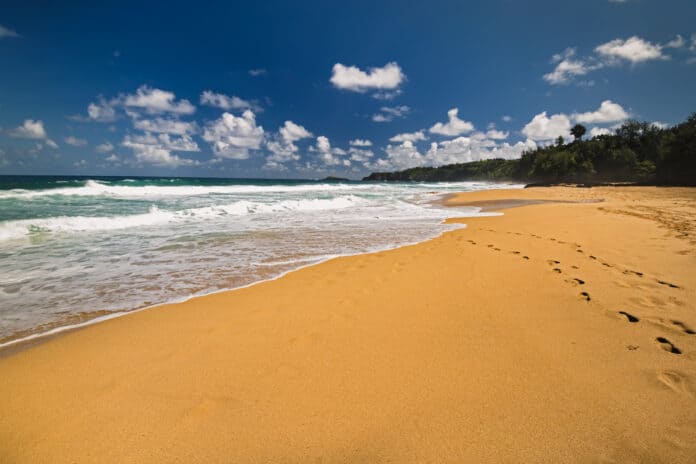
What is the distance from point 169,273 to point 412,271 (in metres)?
4.17

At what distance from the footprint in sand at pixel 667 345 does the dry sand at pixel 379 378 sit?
0.03 metres

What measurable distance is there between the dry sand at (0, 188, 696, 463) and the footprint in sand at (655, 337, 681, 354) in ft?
0.10

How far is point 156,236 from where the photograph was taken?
852 cm

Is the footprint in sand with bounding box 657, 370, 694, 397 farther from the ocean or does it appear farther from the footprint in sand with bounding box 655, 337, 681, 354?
the ocean

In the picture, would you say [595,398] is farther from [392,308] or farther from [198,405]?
[198,405]

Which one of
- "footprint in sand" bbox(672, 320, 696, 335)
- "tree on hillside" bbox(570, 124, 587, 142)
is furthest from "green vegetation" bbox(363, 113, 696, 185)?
"footprint in sand" bbox(672, 320, 696, 335)

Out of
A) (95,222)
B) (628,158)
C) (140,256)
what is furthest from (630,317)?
(628,158)

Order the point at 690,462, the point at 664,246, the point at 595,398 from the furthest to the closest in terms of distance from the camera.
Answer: the point at 664,246
the point at 595,398
the point at 690,462

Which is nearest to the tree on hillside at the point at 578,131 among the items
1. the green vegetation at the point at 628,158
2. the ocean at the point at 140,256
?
the green vegetation at the point at 628,158

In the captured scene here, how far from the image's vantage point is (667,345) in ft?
8.33

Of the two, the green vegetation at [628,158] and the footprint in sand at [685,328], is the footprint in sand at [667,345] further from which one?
the green vegetation at [628,158]

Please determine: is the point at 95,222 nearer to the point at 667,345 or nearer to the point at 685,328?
the point at 667,345

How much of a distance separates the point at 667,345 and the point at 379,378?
2460 mm

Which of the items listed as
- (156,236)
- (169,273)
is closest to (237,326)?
(169,273)
